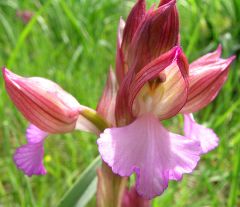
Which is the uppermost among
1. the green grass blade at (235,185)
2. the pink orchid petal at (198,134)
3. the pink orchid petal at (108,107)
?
the pink orchid petal at (108,107)

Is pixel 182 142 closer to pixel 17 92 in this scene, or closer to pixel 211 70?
pixel 211 70

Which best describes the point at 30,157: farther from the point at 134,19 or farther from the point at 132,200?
the point at 134,19

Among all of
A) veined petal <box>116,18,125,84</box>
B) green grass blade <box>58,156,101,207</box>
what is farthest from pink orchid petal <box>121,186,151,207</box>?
veined petal <box>116,18,125,84</box>

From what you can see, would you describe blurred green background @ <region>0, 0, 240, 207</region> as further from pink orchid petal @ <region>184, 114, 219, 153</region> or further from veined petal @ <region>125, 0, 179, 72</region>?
veined petal @ <region>125, 0, 179, 72</region>

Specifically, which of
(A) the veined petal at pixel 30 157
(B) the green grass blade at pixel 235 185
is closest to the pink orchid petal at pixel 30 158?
(A) the veined petal at pixel 30 157

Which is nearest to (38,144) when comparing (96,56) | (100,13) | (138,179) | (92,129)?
(92,129)

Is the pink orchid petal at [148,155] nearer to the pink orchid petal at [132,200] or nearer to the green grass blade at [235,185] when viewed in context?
the pink orchid petal at [132,200]

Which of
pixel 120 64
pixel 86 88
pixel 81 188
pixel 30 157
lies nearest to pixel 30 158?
pixel 30 157
